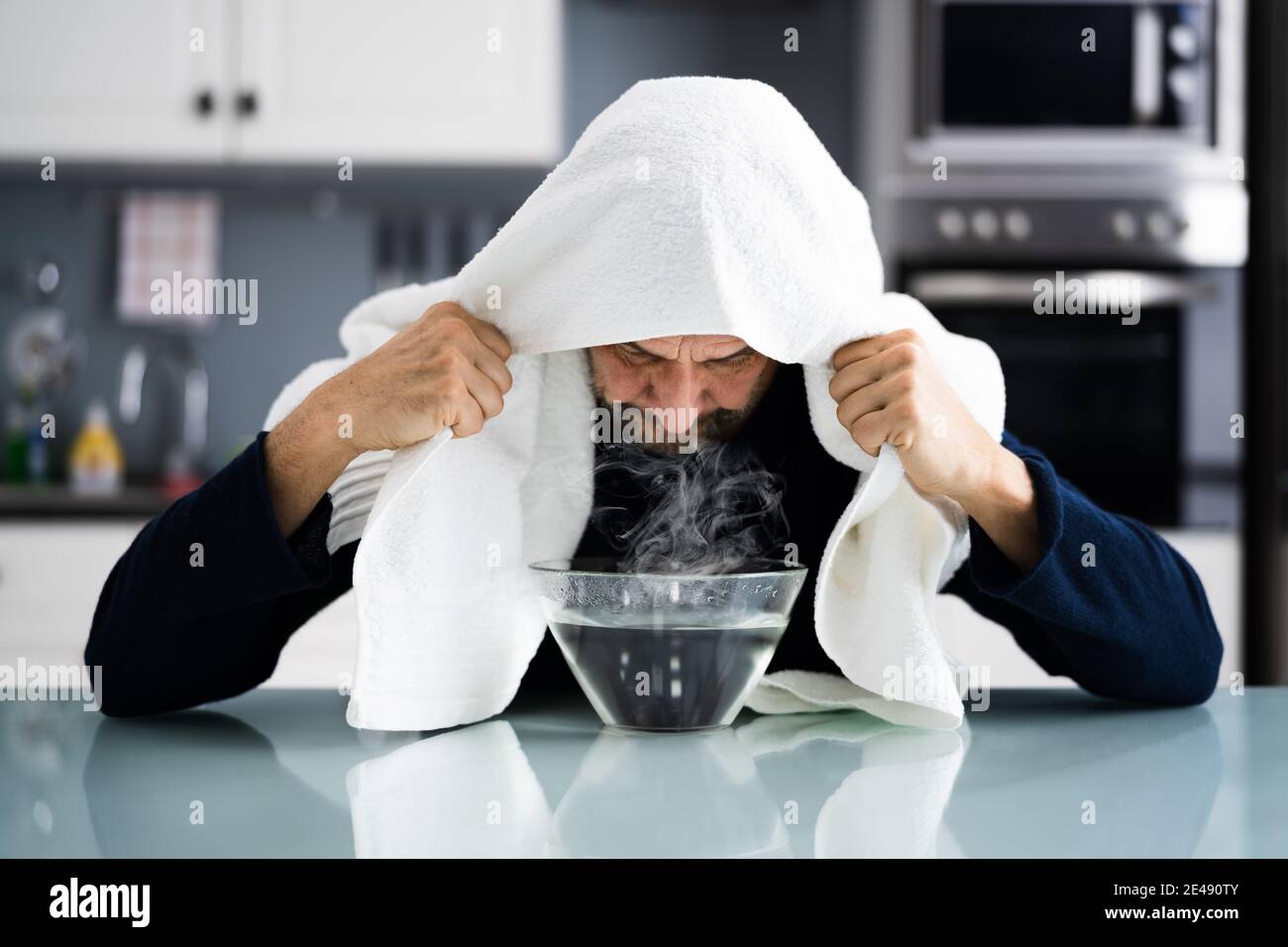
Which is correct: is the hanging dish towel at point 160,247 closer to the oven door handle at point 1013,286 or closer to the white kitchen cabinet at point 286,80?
the white kitchen cabinet at point 286,80

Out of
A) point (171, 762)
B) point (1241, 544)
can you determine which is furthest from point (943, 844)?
point (1241, 544)

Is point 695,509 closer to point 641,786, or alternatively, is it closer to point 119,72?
point 641,786

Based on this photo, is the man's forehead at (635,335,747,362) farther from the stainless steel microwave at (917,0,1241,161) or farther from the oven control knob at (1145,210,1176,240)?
the oven control knob at (1145,210,1176,240)

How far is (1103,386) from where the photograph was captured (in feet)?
7.97

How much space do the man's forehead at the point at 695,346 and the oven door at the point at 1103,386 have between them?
1.48m

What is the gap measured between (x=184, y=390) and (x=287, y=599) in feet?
6.34

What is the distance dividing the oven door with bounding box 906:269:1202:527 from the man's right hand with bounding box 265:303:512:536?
1.61 meters

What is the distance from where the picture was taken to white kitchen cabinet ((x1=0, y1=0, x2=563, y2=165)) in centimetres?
248

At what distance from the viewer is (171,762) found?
835 mm

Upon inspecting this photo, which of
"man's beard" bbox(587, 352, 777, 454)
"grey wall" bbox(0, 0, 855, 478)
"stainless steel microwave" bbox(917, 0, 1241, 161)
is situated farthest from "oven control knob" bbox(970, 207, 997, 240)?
Answer: "man's beard" bbox(587, 352, 777, 454)

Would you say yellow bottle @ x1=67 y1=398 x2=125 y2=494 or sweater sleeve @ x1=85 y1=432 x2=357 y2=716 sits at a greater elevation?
sweater sleeve @ x1=85 y1=432 x2=357 y2=716

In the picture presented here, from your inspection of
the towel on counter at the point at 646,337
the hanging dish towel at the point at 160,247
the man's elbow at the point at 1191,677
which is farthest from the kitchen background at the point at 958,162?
the towel on counter at the point at 646,337
